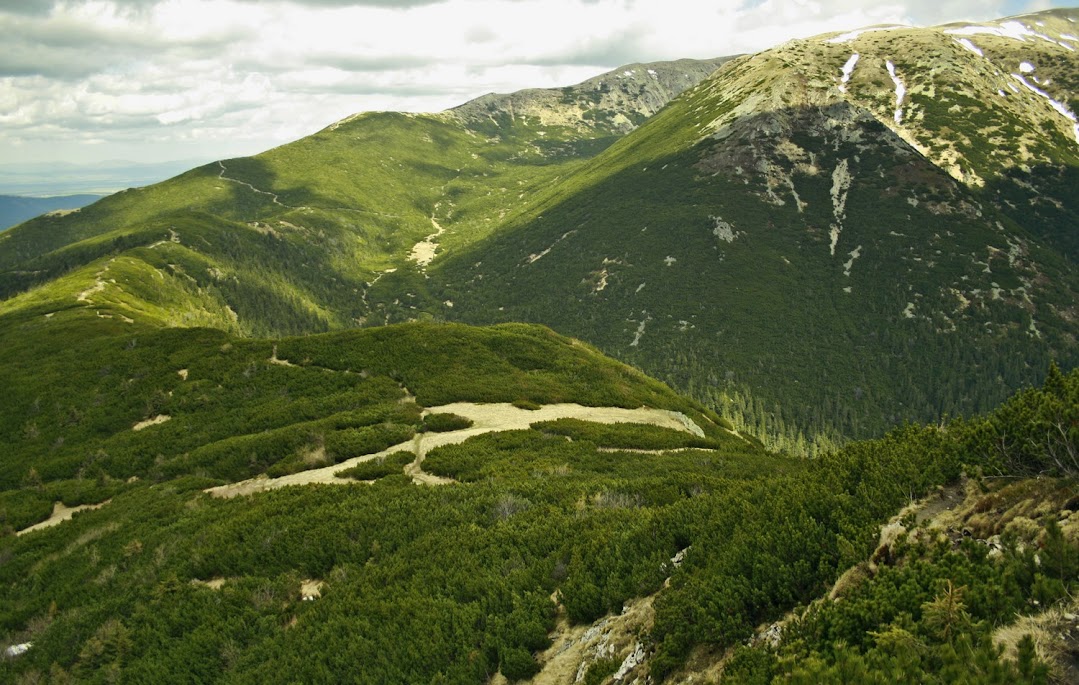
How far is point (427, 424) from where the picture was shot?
41062 mm

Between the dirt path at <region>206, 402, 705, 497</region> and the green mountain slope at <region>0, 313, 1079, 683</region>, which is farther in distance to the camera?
the dirt path at <region>206, 402, 705, 497</region>

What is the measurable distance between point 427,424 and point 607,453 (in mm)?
13576

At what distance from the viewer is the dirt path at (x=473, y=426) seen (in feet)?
104

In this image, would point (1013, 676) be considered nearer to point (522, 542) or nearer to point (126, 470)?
point (522, 542)

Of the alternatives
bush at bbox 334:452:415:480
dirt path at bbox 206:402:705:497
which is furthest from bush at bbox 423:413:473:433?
bush at bbox 334:452:415:480

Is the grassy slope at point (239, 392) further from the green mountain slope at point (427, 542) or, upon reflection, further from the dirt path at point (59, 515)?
the dirt path at point (59, 515)

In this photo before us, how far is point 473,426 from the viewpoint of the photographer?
4162 centimetres

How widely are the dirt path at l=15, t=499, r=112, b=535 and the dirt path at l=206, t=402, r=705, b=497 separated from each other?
8.32 m

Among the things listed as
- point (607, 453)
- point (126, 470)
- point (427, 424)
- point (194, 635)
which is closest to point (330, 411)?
point (427, 424)

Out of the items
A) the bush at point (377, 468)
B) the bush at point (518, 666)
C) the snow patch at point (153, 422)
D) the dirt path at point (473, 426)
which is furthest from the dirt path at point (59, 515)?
the bush at point (518, 666)

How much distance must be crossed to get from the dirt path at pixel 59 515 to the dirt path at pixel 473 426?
8.32m

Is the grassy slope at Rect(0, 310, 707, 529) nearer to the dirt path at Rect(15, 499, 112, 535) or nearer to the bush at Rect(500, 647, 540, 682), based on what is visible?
the dirt path at Rect(15, 499, 112, 535)

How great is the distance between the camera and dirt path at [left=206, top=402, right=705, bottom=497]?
3164 cm

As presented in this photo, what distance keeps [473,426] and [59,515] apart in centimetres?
2505
